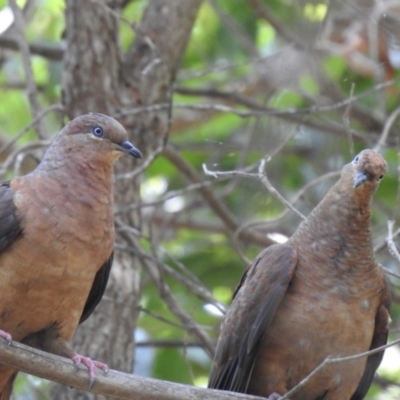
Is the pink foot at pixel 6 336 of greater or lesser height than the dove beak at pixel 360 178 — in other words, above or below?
below

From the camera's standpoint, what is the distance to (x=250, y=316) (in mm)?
4293

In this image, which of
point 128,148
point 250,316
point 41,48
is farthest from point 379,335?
point 41,48

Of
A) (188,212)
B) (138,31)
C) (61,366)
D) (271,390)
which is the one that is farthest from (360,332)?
(188,212)

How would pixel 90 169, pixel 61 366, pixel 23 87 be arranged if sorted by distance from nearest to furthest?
pixel 61 366 < pixel 90 169 < pixel 23 87

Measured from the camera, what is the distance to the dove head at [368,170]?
13.4 ft

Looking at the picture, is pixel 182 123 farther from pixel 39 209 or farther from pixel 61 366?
pixel 61 366

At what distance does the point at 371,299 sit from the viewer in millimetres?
4270

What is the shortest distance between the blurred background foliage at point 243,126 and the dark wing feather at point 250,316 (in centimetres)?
111

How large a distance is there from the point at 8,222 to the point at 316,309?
4.74ft

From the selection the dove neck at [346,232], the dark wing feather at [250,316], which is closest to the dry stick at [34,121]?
the dark wing feather at [250,316]

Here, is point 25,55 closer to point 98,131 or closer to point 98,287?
point 98,131

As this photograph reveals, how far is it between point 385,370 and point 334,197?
441 centimetres

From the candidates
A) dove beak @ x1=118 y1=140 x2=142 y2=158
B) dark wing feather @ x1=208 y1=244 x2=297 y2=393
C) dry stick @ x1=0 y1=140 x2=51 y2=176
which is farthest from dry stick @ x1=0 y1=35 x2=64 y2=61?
dark wing feather @ x1=208 y1=244 x2=297 y2=393

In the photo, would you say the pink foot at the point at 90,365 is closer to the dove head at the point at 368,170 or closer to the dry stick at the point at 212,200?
the dove head at the point at 368,170
